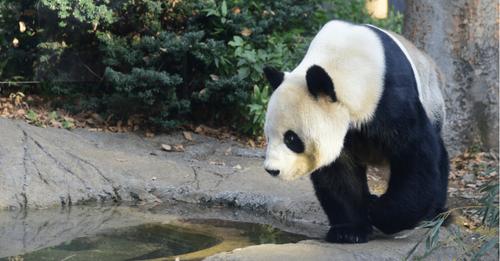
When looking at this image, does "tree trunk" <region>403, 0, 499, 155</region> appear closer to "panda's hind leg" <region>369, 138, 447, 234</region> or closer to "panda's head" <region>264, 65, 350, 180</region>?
"panda's hind leg" <region>369, 138, 447, 234</region>

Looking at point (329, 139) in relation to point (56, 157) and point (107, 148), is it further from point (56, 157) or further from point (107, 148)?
point (107, 148)

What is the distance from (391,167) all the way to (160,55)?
460 centimetres

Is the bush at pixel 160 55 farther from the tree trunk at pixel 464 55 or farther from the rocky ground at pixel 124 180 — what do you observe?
the tree trunk at pixel 464 55

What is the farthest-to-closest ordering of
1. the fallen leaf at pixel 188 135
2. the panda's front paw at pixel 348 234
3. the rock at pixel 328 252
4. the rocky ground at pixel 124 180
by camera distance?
the fallen leaf at pixel 188 135 → the rocky ground at pixel 124 180 → the panda's front paw at pixel 348 234 → the rock at pixel 328 252

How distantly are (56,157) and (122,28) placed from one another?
2.82 metres

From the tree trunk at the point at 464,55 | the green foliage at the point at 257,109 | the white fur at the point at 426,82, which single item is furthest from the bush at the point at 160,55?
the white fur at the point at 426,82

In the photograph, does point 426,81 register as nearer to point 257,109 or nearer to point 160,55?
point 257,109

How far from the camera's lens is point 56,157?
7547 millimetres

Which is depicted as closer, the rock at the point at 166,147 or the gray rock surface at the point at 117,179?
the gray rock surface at the point at 117,179

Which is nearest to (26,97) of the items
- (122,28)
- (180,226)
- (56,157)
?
(122,28)

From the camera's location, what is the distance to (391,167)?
567 centimetres

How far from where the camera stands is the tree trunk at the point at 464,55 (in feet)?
30.2

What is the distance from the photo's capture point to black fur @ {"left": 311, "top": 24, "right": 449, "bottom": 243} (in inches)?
215

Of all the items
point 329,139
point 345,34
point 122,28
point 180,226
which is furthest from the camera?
point 122,28
